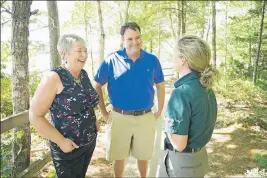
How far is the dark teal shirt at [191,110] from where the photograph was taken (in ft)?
6.09

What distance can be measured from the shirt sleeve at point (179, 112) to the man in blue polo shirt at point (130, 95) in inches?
55.7

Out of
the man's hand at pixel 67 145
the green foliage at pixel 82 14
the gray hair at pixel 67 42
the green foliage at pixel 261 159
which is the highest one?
the green foliage at pixel 82 14

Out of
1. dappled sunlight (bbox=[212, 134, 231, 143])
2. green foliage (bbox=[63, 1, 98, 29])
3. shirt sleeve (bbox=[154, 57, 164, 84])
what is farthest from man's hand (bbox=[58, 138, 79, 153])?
green foliage (bbox=[63, 1, 98, 29])

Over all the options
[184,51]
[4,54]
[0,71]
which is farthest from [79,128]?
[4,54]

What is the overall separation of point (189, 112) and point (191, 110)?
0.03m

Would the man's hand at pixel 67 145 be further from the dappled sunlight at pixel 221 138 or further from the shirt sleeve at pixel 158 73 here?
the dappled sunlight at pixel 221 138

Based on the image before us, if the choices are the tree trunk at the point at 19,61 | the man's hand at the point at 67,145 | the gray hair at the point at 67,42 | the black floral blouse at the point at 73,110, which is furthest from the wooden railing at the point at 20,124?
the gray hair at the point at 67,42

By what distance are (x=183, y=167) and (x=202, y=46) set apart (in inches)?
36.3

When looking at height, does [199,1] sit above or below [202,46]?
above

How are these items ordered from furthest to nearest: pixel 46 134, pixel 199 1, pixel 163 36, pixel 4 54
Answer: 1. pixel 163 36
2. pixel 199 1
3. pixel 4 54
4. pixel 46 134

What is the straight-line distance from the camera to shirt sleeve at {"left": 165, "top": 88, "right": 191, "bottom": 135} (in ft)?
6.07

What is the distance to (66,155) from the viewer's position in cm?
236

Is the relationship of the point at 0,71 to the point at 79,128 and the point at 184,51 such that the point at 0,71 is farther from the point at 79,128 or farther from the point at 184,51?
the point at 184,51

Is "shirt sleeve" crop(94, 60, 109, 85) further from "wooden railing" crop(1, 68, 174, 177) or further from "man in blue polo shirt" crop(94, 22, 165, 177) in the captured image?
"wooden railing" crop(1, 68, 174, 177)
